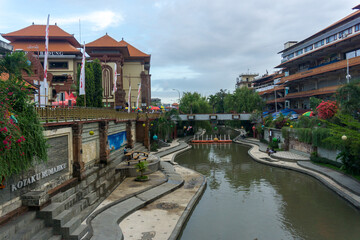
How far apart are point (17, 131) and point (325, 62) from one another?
49.0 m

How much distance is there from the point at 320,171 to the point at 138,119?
24.6 meters

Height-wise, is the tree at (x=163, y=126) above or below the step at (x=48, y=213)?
above

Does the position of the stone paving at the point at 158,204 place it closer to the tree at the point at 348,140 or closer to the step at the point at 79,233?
the step at the point at 79,233

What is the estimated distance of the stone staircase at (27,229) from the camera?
31.2 feet

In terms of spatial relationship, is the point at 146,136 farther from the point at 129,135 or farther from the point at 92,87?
the point at 92,87

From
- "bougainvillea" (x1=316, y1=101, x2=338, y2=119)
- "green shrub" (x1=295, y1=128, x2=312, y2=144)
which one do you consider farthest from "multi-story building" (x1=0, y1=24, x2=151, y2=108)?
"bougainvillea" (x1=316, y1=101, x2=338, y2=119)

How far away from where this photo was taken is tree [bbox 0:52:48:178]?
9003 mm

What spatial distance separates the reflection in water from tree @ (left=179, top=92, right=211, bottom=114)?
3705 centimetres

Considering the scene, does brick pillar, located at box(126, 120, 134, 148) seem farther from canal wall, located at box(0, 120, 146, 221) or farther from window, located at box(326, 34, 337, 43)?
window, located at box(326, 34, 337, 43)

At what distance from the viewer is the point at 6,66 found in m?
15.9

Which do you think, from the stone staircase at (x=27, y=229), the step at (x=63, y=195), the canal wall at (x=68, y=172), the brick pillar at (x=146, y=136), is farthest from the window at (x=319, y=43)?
the stone staircase at (x=27, y=229)

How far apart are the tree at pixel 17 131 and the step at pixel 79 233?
Result: 3.30 metres

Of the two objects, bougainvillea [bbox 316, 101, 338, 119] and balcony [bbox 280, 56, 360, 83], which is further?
balcony [bbox 280, 56, 360, 83]

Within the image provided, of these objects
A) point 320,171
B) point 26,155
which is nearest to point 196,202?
point 26,155
